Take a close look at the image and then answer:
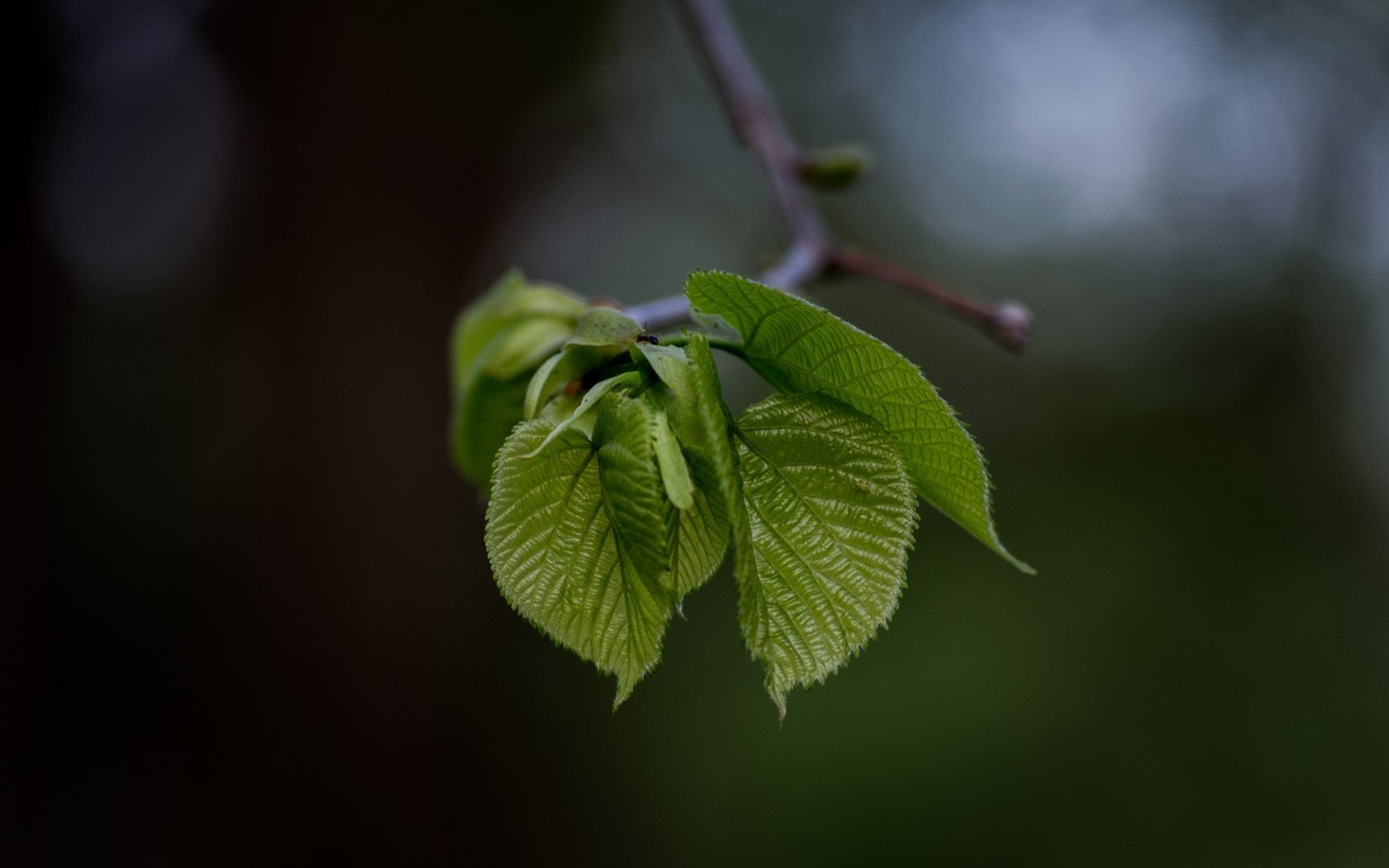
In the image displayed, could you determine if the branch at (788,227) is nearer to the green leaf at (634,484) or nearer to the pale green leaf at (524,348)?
the pale green leaf at (524,348)

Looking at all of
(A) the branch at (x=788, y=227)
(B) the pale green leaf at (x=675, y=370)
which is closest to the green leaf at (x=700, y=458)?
(B) the pale green leaf at (x=675, y=370)

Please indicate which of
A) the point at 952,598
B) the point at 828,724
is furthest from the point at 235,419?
the point at 952,598

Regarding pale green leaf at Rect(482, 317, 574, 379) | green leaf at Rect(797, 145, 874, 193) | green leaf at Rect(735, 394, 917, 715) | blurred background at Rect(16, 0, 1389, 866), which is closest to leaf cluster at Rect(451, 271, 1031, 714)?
green leaf at Rect(735, 394, 917, 715)

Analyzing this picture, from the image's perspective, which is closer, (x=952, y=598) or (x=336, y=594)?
(x=336, y=594)

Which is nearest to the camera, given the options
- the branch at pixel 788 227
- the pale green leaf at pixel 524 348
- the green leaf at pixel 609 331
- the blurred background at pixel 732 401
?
the green leaf at pixel 609 331

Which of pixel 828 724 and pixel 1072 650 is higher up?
pixel 828 724

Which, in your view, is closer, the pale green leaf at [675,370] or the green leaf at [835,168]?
the pale green leaf at [675,370]

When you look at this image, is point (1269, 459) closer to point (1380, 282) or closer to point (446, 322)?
point (1380, 282)

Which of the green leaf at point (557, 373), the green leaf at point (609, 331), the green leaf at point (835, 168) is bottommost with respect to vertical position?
the green leaf at point (835, 168)
